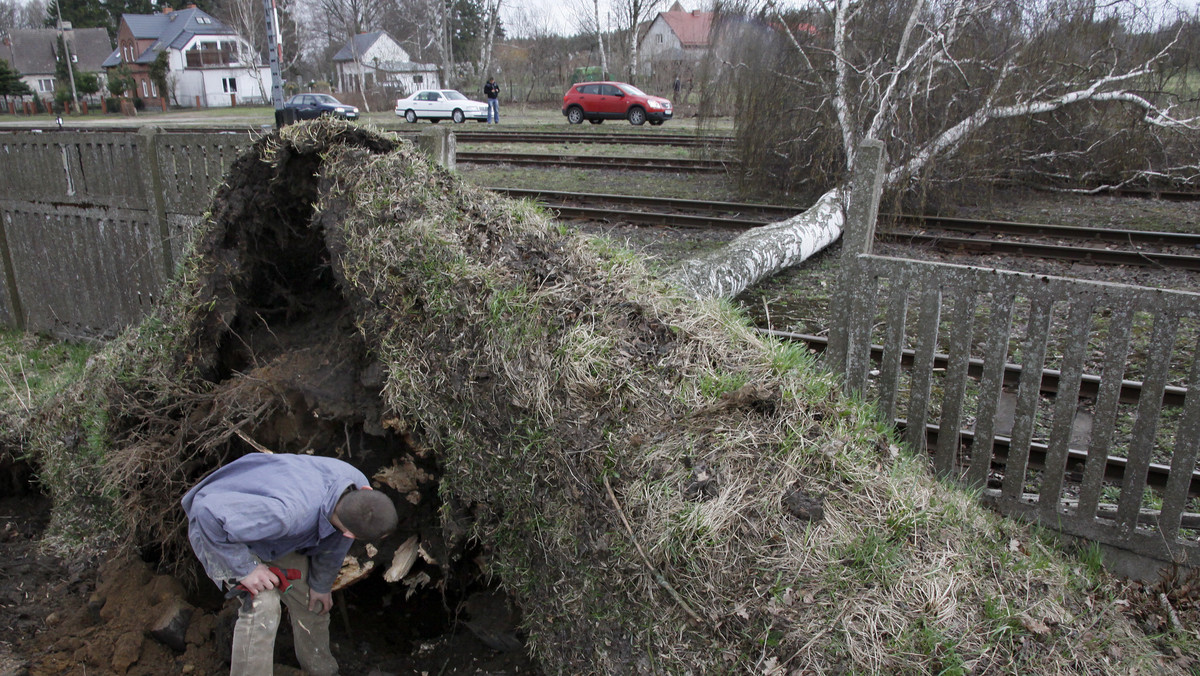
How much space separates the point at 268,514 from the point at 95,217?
5422mm

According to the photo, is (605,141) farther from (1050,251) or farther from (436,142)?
(436,142)

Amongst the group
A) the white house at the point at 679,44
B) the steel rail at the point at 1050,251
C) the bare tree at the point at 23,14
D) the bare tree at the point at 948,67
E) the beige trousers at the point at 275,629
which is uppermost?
the bare tree at the point at 23,14

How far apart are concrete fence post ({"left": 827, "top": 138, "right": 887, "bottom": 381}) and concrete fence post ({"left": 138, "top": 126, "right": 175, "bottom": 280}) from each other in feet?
18.4

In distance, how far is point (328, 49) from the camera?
214 feet

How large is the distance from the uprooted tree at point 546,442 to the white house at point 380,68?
146ft

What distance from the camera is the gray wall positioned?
20.4 feet

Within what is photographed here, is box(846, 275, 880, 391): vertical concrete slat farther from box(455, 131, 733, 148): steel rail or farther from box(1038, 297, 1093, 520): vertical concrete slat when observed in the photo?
box(455, 131, 733, 148): steel rail

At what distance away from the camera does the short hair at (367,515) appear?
2.98m

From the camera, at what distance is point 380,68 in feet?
168

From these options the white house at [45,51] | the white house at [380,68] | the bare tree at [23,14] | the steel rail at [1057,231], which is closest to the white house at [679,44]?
the steel rail at [1057,231]

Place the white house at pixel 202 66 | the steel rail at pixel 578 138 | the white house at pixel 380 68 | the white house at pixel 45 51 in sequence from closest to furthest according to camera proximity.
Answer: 1. the steel rail at pixel 578 138
2. the white house at pixel 380 68
3. the white house at pixel 202 66
4. the white house at pixel 45 51

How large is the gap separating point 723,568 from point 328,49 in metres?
73.0

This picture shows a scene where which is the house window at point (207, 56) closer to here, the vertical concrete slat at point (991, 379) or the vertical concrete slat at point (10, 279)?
the vertical concrete slat at point (10, 279)

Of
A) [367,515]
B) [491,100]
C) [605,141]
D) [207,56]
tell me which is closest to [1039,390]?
[367,515]
